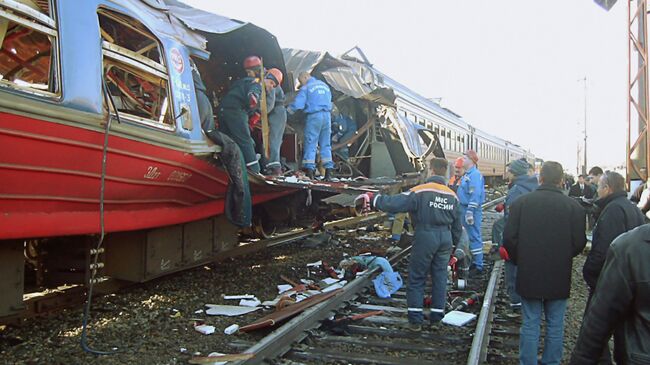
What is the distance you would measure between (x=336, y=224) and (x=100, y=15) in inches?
310

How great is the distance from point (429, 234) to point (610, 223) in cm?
160

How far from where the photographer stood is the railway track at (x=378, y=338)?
3736 mm

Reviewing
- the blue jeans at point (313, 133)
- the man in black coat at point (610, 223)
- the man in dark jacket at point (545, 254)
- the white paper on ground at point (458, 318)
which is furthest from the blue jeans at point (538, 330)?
the blue jeans at point (313, 133)

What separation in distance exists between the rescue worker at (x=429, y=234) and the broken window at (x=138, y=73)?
218 cm

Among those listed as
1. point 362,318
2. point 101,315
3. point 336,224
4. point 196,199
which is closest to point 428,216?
point 362,318

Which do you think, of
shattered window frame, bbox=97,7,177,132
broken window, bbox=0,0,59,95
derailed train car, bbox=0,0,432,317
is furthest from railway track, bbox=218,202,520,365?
broken window, bbox=0,0,59,95

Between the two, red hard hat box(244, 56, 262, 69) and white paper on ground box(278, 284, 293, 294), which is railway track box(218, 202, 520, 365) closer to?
white paper on ground box(278, 284, 293, 294)

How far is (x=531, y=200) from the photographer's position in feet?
12.1

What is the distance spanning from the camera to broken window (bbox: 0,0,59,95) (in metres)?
3.26

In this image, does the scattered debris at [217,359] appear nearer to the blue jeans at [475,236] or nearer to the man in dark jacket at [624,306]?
the man in dark jacket at [624,306]

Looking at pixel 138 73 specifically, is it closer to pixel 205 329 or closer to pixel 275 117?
pixel 205 329

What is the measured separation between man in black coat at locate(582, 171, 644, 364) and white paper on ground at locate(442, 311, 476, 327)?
1371 mm

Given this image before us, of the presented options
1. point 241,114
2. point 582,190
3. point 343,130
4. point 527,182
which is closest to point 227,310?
point 241,114

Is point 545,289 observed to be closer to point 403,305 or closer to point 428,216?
point 428,216
